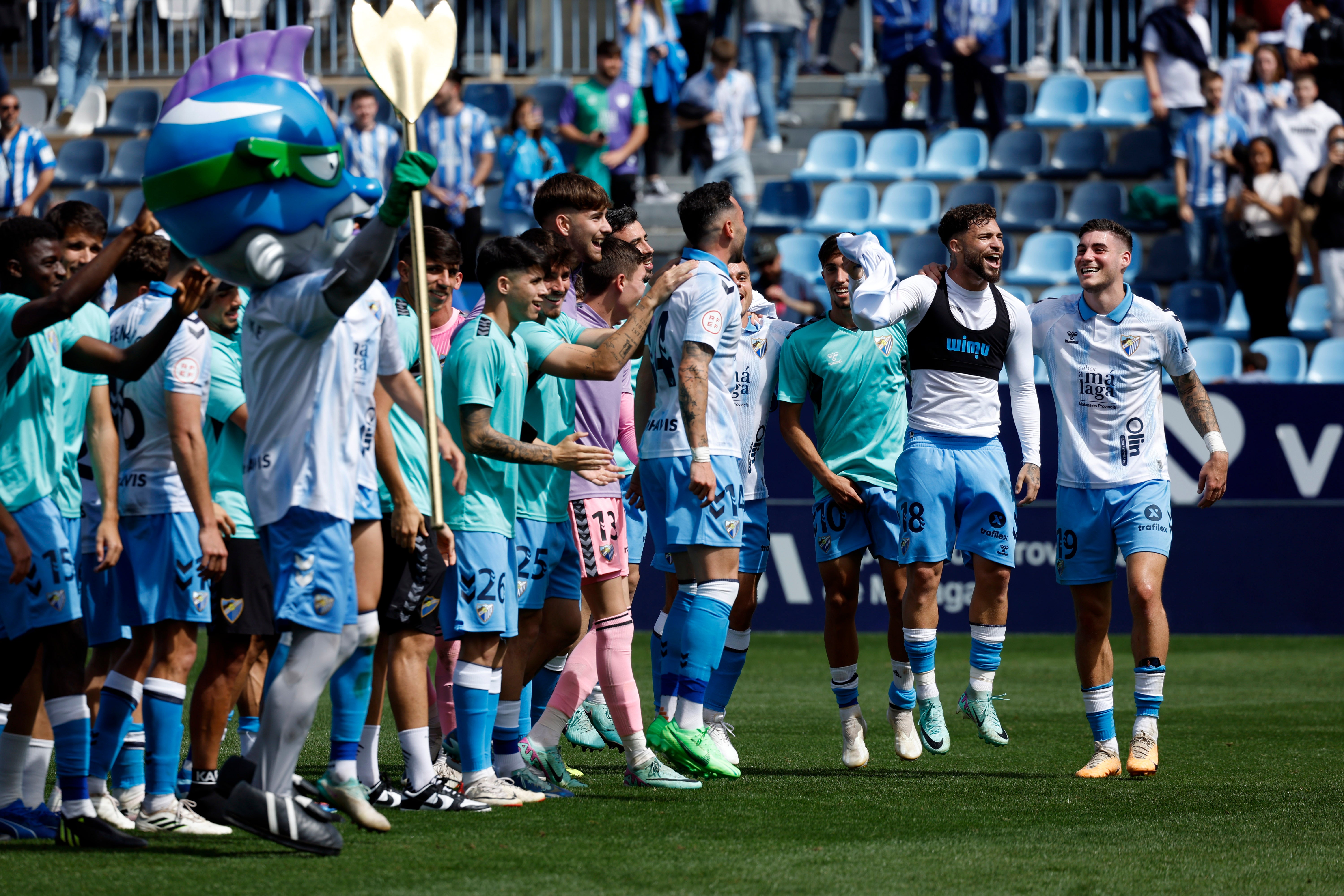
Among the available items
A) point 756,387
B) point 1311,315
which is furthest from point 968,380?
point 1311,315

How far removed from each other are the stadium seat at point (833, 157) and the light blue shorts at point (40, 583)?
14266mm

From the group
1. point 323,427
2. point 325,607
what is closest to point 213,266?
point 323,427

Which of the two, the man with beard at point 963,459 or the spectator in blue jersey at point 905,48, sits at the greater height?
the spectator in blue jersey at point 905,48

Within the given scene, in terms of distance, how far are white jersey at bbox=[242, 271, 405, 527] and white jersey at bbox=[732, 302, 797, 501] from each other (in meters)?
2.99

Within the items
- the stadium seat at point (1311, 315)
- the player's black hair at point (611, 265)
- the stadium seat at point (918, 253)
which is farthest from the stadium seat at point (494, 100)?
the player's black hair at point (611, 265)

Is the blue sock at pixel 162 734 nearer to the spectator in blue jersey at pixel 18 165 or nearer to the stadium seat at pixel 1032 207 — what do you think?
the spectator in blue jersey at pixel 18 165

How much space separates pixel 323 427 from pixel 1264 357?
1141cm

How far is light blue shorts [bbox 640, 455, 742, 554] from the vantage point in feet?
22.0

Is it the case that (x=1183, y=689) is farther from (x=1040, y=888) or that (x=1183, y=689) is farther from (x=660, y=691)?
(x=1040, y=888)

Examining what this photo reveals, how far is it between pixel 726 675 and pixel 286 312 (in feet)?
11.1

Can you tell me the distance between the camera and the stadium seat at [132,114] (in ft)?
70.4

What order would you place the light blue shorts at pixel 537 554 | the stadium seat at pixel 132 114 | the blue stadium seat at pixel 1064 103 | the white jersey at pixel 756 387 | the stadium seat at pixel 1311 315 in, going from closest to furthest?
1. the light blue shorts at pixel 537 554
2. the white jersey at pixel 756 387
3. the stadium seat at pixel 1311 315
4. the blue stadium seat at pixel 1064 103
5. the stadium seat at pixel 132 114

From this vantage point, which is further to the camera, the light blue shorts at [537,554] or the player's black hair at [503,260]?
the light blue shorts at [537,554]

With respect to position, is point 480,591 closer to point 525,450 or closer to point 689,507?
point 525,450
